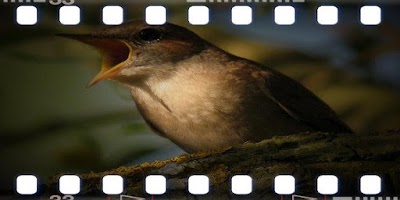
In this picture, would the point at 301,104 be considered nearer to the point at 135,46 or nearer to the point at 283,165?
the point at 283,165

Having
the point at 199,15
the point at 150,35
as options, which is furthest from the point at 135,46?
the point at 199,15

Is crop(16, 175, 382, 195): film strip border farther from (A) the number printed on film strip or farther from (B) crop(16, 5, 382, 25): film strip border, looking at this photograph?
(B) crop(16, 5, 382, 25): film strip border

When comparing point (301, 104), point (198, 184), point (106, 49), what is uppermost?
point (106, 49)

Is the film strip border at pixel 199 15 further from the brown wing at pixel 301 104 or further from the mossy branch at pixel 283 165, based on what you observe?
the mossy branch at pixel 283 165

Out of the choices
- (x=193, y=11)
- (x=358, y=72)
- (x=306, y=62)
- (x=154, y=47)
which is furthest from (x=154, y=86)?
(x=358, y=72)

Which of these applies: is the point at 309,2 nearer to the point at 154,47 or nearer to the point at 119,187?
the point at 154,47

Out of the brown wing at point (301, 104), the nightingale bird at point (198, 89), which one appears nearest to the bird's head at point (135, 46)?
the nightingale bird at point (198, 89)

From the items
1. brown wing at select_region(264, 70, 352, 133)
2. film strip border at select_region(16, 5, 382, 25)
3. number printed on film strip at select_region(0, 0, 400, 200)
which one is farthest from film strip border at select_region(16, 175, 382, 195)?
film strip border at select_region(16, 5, 382, 25)
